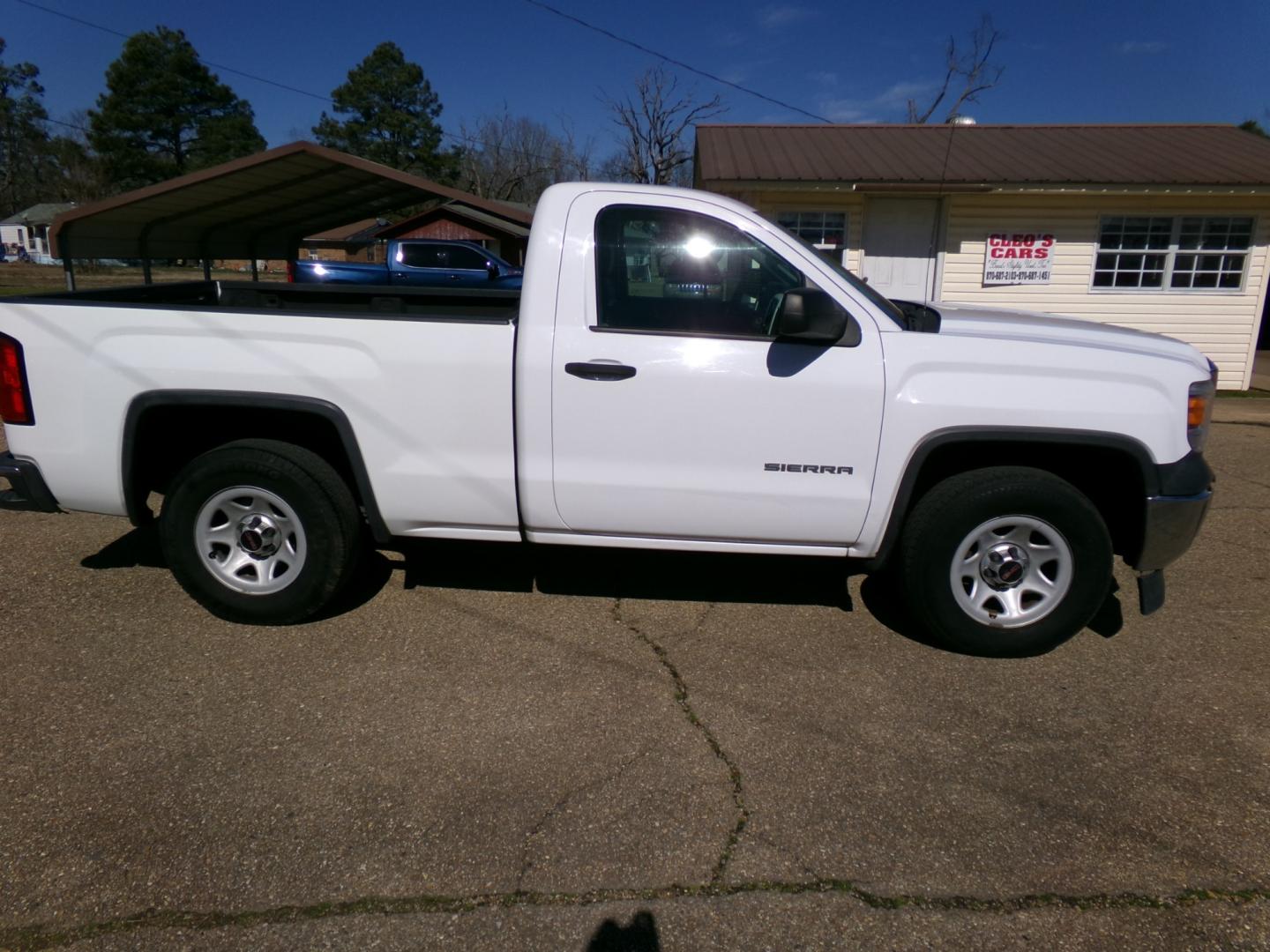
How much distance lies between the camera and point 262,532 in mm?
3967

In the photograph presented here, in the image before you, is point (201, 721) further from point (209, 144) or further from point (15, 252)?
point (15, 252)

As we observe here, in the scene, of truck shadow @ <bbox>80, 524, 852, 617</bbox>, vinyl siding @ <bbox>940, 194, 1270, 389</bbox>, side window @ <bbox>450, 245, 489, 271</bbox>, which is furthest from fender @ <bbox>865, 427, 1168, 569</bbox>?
side window @ <bbox>450, 245, 489, 271</bbox>

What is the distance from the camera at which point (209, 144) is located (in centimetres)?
6050

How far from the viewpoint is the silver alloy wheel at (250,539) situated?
3.93 metres

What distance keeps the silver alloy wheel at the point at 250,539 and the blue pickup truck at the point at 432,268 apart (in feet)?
44.0

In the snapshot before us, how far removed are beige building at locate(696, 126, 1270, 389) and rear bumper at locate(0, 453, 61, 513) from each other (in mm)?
9782

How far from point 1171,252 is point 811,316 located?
11.6 m

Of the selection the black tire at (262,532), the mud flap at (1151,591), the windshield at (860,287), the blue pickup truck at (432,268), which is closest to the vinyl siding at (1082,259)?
the blue pickup truck at (432,268)

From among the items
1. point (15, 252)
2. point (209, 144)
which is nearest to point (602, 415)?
point (209, 144)

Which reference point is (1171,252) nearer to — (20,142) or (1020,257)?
(1020,257)

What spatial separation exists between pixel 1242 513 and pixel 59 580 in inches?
296

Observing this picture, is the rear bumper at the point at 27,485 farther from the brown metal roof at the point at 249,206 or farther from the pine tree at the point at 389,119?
the pine tree at the point at 389,119

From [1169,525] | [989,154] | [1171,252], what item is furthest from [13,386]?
[1171,252]

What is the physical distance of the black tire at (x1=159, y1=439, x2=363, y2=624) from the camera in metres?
3.87
